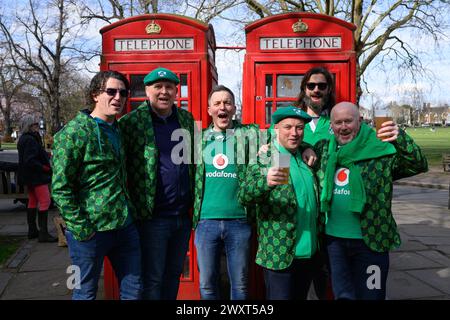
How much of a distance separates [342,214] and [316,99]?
90 cm

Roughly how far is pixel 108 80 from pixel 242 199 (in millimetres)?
1061

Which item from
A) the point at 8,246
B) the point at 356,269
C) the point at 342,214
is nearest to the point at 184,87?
the point at 342,214

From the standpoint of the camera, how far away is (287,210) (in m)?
2.44

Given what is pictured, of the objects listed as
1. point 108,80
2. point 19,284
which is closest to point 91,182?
point 108,80

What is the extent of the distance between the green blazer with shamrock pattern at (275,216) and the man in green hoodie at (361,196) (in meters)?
0.22

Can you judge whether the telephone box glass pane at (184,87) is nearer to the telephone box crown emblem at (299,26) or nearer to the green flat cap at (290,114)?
the telephone box crown emblem at (299,26)

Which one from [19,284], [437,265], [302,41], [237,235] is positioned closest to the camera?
[237,235]

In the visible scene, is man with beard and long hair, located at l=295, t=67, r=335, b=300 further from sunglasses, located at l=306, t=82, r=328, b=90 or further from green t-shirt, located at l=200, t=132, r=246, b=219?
green t-shirt, located at l=200, t=132, r=246, b=219

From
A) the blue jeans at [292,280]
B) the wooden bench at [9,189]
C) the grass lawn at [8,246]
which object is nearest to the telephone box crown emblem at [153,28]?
the blue jeans at [292,280]

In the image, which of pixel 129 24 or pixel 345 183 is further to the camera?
pixel 129 24

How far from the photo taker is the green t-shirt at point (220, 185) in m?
2.75

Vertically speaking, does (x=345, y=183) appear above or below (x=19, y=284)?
above
